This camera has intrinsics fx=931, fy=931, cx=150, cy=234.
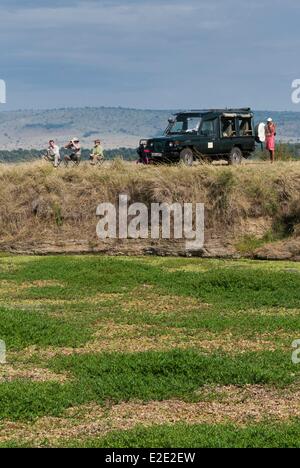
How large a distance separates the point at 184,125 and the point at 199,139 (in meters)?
1.04

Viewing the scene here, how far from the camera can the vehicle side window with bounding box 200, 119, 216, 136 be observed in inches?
1468

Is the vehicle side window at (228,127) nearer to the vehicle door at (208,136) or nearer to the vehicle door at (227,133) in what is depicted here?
the vehicle door at (227,133)

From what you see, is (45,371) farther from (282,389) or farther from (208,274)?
(208,274)

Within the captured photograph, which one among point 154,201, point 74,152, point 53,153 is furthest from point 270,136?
point 53,153


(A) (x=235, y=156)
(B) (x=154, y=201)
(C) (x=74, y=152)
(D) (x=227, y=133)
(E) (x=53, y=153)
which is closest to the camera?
(B) (x=154, y=201)

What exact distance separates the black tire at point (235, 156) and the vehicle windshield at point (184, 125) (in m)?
2.25

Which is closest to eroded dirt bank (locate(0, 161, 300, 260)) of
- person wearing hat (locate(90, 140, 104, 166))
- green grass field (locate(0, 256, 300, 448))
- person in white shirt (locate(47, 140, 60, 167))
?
person wearing hat (locate(90, 140, 104, 166))

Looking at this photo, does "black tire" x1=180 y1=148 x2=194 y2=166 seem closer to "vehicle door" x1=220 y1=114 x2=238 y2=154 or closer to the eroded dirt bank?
the eroded dirt bank

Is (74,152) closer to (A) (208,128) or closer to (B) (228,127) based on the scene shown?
(A) (208,128)

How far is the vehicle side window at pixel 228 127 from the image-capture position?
38.0 metres

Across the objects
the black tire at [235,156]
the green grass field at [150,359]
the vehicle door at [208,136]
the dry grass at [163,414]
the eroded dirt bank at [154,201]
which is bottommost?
the dry grass at [163,414]

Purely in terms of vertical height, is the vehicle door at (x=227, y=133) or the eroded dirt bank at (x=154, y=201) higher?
the vehicle door at (x=227, y=133)

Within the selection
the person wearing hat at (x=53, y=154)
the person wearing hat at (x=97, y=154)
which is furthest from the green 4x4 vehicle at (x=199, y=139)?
the person wearing hat at (x=53, y=154)

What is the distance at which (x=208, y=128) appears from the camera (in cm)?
3747
